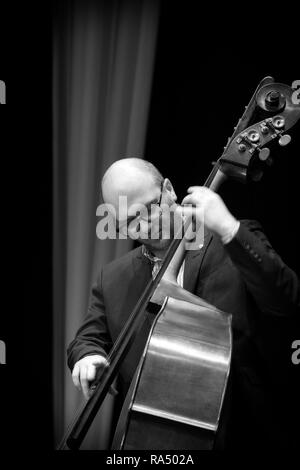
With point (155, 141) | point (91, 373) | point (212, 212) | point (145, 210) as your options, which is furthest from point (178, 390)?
point (155, 141)

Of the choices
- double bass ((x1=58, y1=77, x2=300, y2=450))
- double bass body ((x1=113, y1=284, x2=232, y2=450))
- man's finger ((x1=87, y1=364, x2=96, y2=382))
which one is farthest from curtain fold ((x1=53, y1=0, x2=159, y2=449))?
double bass body ((x1=113, y1=284, x2=232, y2=450))

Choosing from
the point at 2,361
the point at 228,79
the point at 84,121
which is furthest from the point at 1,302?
the point at 228,79

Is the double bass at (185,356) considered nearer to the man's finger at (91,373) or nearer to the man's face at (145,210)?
the man's finger at (91,373)

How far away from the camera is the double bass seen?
113 cm

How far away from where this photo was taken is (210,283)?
1.45m

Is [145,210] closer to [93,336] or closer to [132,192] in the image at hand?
[132,192]

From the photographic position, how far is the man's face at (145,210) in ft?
4.92

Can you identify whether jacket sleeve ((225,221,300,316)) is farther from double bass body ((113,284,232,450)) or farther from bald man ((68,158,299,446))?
double bass body ((113,284,232,450))

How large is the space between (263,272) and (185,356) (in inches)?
10.5

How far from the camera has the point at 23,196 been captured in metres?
2.23

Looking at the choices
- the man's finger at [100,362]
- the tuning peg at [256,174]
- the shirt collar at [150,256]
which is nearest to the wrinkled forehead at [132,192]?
the shirt collar at [150,256]

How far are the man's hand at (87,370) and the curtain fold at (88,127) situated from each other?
2.79ft

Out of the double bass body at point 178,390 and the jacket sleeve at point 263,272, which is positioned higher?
the jacket sleeve at point 263,272

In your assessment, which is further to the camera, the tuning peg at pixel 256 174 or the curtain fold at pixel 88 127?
the curtain fold at pixel 88 127
